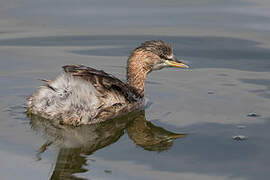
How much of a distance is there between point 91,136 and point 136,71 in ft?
6.06

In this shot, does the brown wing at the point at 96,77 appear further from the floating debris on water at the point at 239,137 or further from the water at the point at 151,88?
the floating debris on water at the point at 239,137

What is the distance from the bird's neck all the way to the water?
0.76 feet

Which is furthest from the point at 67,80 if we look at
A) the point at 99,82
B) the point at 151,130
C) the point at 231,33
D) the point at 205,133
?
the point at 231,33

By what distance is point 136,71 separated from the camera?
890cm

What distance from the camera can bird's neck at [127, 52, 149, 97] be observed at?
348 inches

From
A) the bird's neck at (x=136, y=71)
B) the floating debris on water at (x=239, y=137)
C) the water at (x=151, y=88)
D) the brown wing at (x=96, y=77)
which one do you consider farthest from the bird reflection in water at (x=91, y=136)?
the bird's neck at (x=136, y=71)

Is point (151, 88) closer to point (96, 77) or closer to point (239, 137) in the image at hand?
point (96, 77)

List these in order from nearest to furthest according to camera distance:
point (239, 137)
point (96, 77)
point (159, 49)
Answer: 1. point (239, 137)
2. point (96, 77)
3. point (159, 49)

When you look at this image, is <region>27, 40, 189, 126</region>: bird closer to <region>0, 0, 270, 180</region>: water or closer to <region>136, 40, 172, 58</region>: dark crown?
<region>0, 0, 270, 180</region>: water

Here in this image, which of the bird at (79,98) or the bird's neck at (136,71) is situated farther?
the bird's neck at (136,71)

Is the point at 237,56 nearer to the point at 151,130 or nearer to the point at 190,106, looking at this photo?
the point at 190,106

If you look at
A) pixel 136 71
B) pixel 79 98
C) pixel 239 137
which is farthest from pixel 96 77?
pixel 239 137

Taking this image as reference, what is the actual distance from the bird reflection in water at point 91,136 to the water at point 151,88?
0.5 inches

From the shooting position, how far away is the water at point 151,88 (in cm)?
642
